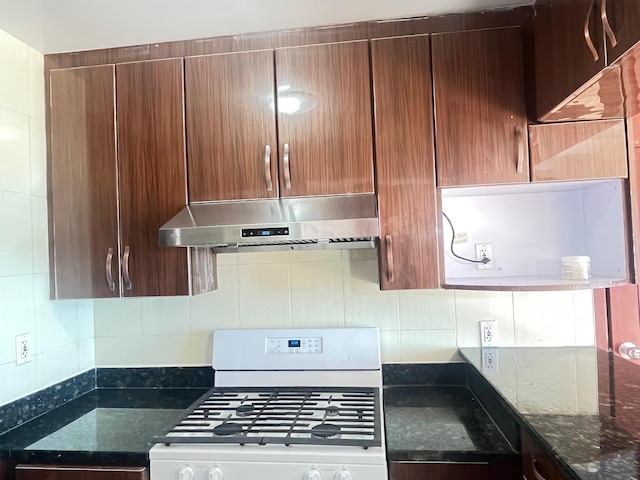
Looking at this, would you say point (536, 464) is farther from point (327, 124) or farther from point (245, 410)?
point (327, 124)

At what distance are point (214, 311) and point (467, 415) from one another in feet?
3.72

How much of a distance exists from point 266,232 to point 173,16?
84 centimetres

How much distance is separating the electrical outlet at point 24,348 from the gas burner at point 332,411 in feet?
3.76

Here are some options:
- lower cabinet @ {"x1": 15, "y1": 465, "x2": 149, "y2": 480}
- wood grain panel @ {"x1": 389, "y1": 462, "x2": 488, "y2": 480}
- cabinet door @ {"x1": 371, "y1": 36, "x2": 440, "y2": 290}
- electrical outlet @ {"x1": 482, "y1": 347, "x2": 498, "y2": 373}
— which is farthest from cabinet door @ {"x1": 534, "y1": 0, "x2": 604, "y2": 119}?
lower cabinet @ {"x1": 15, "y1": 465, "x2": 149, "y2": 480}

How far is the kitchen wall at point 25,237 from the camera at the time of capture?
5.16 feet

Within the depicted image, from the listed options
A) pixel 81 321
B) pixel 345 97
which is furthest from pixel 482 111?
pixel 81 321

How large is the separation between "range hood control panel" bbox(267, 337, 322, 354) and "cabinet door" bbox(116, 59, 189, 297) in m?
0.44

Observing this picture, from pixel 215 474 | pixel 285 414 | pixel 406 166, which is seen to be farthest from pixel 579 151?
pixel 215 474

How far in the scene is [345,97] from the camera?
1646mm

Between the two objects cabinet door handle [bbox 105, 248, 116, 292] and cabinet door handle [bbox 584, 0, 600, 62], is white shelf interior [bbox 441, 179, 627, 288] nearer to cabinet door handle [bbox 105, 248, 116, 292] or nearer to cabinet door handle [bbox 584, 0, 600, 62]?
cabinet door handle [bbox 584, 0, 600, 62]

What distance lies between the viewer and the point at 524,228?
72.6 inches

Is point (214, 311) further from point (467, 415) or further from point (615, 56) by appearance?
point (615, 56)

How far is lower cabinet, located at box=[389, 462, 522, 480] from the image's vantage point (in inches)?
49.6

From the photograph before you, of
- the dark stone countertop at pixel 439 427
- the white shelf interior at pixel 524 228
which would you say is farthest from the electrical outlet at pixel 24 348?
the white shelf interior at pixel 524 228
